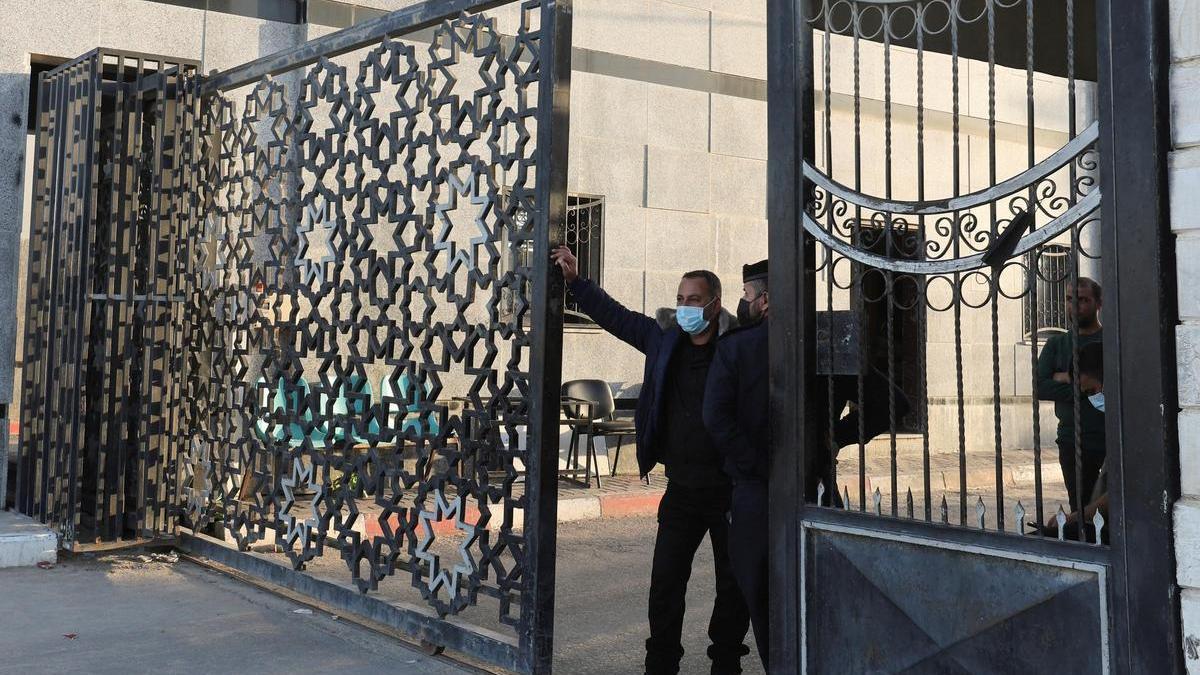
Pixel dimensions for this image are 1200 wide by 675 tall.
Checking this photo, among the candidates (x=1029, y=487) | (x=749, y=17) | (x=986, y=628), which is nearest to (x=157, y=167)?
(x=986, y=628)

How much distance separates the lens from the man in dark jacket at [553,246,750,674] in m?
4.73

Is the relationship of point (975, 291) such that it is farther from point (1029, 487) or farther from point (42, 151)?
point (42, 151)

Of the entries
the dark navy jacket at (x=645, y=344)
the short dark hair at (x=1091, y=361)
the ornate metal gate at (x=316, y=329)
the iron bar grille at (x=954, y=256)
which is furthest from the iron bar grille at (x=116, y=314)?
the short dark hair at (x=1091, y=361)

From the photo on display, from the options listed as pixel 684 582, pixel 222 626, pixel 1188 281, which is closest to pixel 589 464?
pixel 222 626

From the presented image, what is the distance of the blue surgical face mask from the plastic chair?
5.19 metres

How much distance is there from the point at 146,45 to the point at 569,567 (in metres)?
5.20

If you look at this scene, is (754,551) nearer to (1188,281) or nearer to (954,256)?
(954,256)

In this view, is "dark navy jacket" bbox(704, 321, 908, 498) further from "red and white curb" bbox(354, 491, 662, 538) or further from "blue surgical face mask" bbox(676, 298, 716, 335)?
"red and white curb" bbox(354, 491, 662, 538)

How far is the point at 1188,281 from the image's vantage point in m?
3.07

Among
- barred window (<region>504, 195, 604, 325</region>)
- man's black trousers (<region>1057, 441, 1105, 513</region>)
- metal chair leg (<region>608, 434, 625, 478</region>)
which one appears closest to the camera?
man's black trousers (<region>1057, 441, 1105, 513</region>)

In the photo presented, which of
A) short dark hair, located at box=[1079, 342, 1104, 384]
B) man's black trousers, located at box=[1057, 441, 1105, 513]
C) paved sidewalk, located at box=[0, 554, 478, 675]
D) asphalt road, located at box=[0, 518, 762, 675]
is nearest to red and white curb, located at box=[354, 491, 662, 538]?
asphalt road, located at box=[0, 518, 762, 675]

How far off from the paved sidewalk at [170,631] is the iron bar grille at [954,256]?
7.65 feet

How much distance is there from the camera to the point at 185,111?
24.0 feet

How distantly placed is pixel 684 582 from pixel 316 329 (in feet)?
10.6
